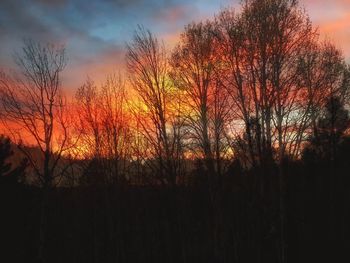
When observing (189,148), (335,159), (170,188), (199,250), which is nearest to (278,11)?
(189,148)

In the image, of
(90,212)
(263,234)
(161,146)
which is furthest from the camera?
(90,212)

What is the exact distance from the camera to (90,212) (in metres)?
39.7

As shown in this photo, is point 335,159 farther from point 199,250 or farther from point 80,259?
point 80,259

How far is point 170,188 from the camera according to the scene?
101 ft

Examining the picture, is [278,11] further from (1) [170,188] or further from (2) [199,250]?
(2) [199,250]

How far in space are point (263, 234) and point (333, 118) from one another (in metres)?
13.3

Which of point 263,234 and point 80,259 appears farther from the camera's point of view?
point 80,259

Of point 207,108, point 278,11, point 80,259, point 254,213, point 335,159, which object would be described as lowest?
point 80,259

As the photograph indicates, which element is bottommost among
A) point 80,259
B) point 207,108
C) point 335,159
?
point 80,259

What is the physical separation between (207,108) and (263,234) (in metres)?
9.19

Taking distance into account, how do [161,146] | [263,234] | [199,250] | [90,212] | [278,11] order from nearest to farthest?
1. [278,11]
2. [263,234]
3. [161,146]
4. [199,250]
5. [90,212]

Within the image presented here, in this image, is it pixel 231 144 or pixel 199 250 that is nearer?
pixel 231 144

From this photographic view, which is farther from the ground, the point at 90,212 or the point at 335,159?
the point at 335,159

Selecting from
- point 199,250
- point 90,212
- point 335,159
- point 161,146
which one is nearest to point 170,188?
point 161,146
